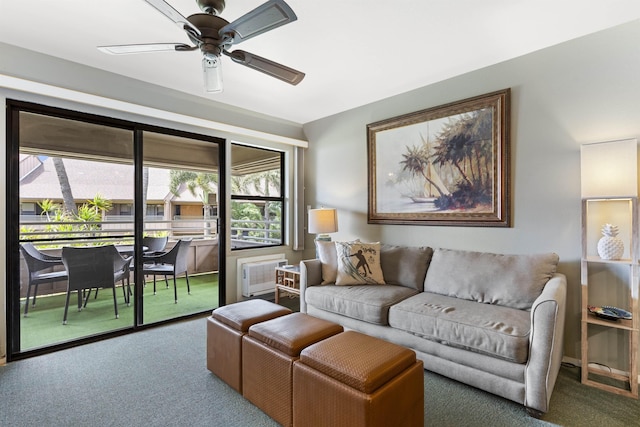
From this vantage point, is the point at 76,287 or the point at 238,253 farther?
the point at 238,253

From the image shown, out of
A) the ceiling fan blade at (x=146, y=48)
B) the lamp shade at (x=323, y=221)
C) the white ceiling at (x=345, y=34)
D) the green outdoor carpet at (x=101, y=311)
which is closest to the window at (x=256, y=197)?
the green outdoor carpet at (x=101, y=311)

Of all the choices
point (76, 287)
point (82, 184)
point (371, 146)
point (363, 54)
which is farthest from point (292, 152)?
point (76, 287)

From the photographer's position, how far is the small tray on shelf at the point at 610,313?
82.0 inches

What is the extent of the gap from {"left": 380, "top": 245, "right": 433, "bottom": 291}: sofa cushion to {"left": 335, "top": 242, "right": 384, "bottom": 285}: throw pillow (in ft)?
0.26

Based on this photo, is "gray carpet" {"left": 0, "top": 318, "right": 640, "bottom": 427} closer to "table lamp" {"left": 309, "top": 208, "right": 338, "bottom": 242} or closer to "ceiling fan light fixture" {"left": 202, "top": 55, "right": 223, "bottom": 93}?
"table lamp" {"left": 309, "top": 208, "right": 338, "bottom": 242}

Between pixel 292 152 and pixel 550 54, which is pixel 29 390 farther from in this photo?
pixel 550 54

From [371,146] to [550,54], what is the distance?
5.94 feet

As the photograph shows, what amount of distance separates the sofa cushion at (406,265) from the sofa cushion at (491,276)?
0.28 ft

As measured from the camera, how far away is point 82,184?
2879 mm

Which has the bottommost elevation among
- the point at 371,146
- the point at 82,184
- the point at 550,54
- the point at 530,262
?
the point at 530,262

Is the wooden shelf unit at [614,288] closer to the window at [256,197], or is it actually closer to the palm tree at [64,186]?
the window at [256,197]

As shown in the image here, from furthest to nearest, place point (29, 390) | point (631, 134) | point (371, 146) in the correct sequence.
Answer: point (371, 146) < point (631, 134) < point (29, 390)

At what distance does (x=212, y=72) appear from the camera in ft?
6.96

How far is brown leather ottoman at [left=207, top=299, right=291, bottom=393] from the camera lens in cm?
203
